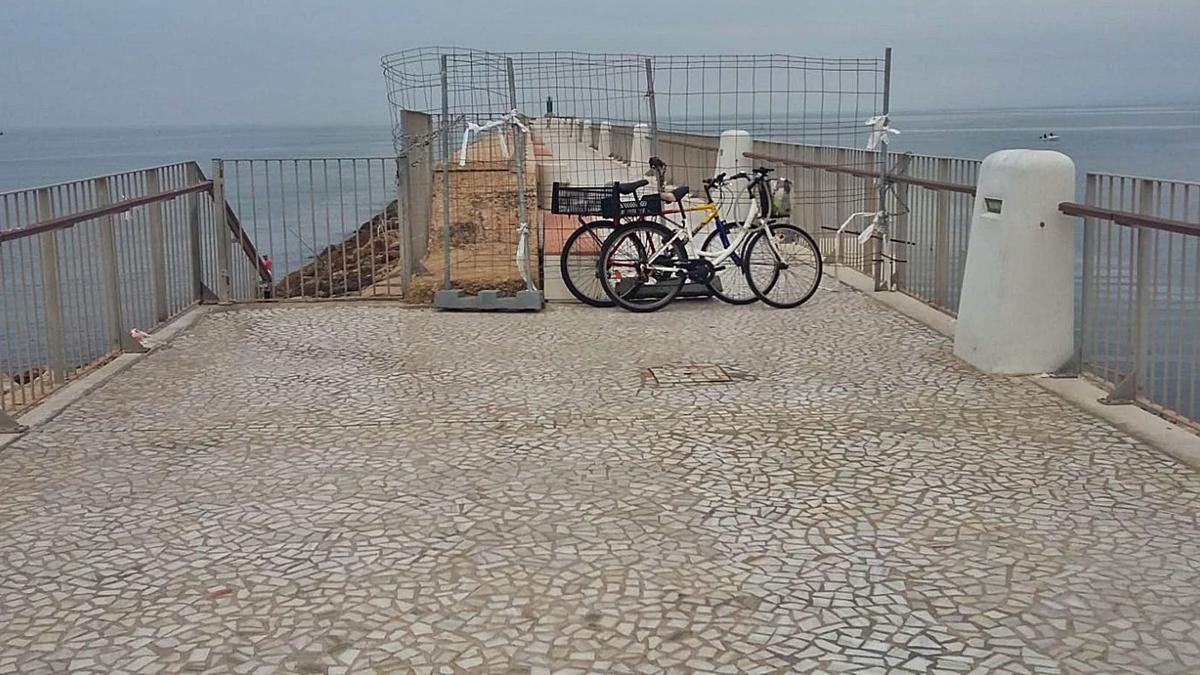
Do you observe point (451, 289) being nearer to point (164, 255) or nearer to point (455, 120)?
point (455, 120)

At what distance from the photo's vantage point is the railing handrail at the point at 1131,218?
20.1ft

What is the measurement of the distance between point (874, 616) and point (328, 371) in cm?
504

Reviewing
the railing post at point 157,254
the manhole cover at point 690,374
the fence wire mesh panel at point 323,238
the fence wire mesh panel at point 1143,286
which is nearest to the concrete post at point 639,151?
the fence wire mesh panel at point 323,238

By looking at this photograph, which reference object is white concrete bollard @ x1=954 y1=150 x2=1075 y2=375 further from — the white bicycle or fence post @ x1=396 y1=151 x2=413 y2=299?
fence post @ x1=396 y1=151 x2=413 y2=299

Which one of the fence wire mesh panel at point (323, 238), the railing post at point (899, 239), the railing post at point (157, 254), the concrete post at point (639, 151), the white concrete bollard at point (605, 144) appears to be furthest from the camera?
the white concrete bollard at point (605, 144)

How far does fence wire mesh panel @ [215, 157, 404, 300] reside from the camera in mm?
12469

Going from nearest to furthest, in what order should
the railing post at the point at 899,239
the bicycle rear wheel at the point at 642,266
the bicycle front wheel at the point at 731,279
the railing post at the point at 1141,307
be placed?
the railing post at the point at 1141,307
the bicycle rear wheel at the point at 642,266
the bicycle front wheel at the point at 731,279
the railing post at the point at 899,239

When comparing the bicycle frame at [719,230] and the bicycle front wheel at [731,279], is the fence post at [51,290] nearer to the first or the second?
the bicycle frame at [719,230]

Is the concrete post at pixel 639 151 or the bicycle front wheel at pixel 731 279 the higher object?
the concrete post at pixel 639 151

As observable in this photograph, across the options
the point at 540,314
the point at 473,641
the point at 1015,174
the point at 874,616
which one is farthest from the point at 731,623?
the point at 540,314

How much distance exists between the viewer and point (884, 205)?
11109 mm

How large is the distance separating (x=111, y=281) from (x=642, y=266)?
4.13 meters

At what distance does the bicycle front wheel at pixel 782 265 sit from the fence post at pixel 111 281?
4922 mm

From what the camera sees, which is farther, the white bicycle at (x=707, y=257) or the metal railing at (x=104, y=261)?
the white bicycle at (x=707, y=257)
